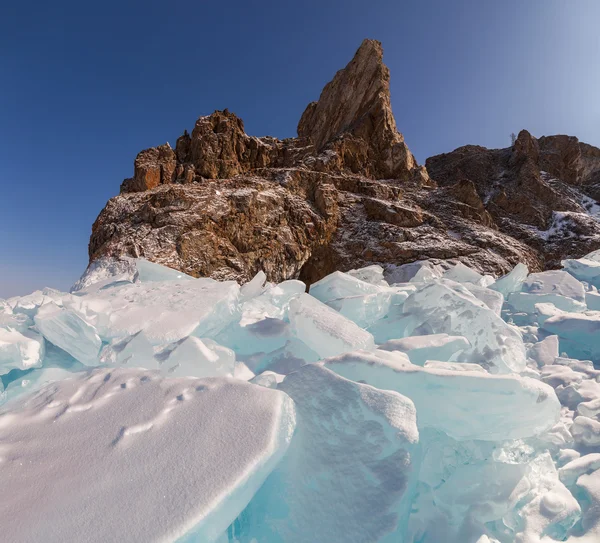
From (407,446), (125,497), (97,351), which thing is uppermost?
(97,351)

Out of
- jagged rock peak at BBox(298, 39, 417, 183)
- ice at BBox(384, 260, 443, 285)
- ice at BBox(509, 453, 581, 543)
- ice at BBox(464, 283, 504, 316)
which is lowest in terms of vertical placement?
ice at BBox(384, 260, 443, 285)

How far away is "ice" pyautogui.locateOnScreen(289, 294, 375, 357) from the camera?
2033mm

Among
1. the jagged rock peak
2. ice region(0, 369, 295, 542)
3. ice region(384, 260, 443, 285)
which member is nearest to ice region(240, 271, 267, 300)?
ice region(0, 369, 295, 542)

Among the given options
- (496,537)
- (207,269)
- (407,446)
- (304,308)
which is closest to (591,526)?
(496,537)

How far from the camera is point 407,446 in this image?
1.09 meters

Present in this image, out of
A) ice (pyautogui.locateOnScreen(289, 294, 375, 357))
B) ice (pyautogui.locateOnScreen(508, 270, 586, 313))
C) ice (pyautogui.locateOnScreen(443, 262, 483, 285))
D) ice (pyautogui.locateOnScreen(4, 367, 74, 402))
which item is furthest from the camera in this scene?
ice (pyautogui.locateOnScreen(443, 262, 483, 285))

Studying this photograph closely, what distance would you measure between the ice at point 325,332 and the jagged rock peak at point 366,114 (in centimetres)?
2453

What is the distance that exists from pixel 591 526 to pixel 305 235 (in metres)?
16.0

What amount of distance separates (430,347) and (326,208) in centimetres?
1655

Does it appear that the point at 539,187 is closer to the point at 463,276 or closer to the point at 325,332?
the point at 463,276

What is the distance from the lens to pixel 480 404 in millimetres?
1327

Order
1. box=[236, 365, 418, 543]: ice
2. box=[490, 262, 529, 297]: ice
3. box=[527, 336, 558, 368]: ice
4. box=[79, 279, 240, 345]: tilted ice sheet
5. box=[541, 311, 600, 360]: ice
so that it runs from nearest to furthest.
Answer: box=[236, 365, 418, 543]: ice < box=[79, 279, 240, 345]: tilted ice sheet < box=[527, 336, 558, 368]: ice < box=[541, 311, 600, 360]: ice < box=[490, 262, 529, 297]: ice

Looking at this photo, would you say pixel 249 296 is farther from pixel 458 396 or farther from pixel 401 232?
pixel 401 232

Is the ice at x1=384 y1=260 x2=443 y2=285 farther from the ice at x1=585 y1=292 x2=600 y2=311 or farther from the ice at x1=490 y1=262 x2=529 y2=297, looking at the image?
the ice at x1=585 y1=292 x2=600 y2=311
